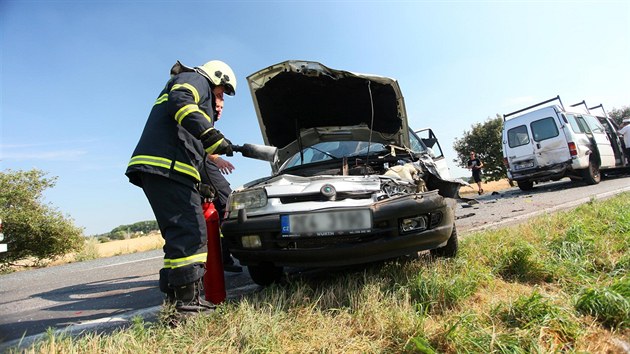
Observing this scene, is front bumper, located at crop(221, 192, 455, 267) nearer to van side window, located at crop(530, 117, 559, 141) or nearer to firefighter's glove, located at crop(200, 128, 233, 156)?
firefighter's glove, located at crop(200, 128, 233, 156)

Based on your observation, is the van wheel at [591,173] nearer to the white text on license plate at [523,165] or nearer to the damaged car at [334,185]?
the white text on license plate at [523,165]

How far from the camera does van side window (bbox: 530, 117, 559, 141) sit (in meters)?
8.98

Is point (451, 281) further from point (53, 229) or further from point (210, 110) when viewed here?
point (53, 229)

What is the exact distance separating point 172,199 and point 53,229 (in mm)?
11553

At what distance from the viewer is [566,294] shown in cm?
199

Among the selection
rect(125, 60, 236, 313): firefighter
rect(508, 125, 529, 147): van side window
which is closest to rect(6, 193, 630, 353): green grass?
rect(125, 60, 236, 313): firefighter

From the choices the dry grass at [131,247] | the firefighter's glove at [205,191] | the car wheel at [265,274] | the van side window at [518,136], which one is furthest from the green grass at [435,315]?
the van side window at [518,136]

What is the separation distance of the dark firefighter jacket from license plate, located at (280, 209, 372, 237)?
752 millimetres

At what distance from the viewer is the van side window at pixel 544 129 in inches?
353

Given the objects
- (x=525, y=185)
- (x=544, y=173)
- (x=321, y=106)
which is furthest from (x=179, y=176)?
(x=525, y=185)

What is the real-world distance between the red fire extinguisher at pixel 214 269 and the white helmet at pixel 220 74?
39.2 inches

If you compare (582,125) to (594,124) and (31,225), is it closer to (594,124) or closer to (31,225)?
Result: (594,124)

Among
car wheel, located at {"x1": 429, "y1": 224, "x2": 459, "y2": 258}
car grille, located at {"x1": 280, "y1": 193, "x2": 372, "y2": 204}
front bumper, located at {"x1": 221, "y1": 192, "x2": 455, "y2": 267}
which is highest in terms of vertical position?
car grille, located at {"x1": 280, "y1": 193, "x2": 372, "y2": 204}

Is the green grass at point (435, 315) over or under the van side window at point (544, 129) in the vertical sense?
under
